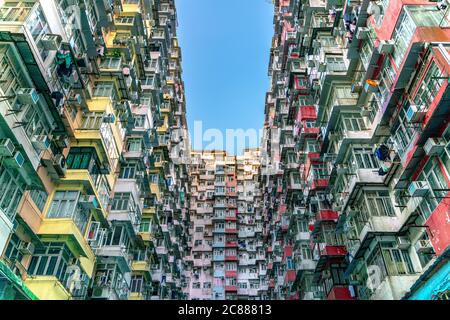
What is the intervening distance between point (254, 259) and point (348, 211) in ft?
114

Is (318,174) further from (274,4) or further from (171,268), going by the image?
(274,4)

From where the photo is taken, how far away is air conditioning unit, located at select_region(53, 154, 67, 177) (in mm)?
18219

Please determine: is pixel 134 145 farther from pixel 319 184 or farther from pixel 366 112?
pixel 366 112

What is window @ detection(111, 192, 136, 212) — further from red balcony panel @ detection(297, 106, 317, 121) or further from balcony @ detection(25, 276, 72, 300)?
red balcony panel @ detection(297, 106, 317, 121)

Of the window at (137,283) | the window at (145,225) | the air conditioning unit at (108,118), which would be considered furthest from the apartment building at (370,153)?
the air conditioning unit at (108,118)

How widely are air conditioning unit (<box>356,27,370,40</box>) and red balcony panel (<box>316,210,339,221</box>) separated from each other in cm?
1226

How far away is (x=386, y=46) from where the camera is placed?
741 inches

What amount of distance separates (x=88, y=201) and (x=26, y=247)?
379cm

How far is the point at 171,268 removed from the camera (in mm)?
36625

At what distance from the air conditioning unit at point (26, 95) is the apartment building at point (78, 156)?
54mm

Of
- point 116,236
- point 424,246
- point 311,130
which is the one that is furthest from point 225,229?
point 424,246

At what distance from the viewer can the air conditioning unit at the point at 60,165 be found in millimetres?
18219

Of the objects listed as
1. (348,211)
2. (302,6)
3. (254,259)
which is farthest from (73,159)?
(254,259)
